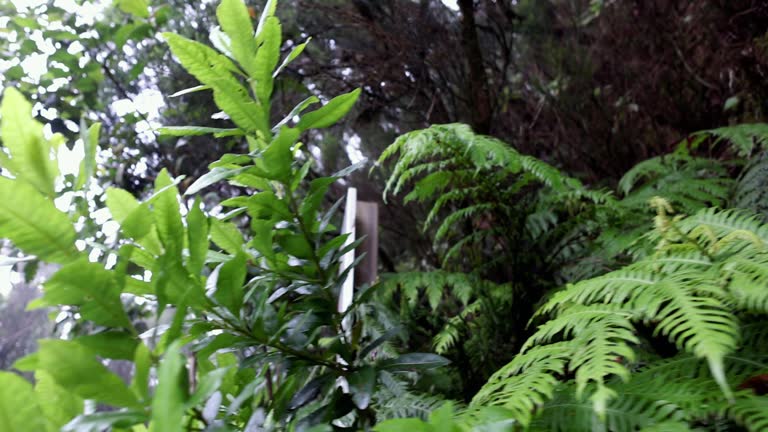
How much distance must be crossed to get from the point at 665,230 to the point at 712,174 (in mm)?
1024

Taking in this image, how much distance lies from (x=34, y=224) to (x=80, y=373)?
0.15 m

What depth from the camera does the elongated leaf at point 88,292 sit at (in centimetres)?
49

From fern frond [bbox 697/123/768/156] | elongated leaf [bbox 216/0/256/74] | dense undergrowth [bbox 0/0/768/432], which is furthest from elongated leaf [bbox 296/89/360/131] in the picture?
fern frond [bbox 697/123/768/156]

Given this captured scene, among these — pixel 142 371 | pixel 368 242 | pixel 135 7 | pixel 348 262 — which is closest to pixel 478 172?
pixel 368 242

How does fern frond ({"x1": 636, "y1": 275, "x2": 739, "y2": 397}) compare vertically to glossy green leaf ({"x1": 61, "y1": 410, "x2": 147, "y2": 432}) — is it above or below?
above

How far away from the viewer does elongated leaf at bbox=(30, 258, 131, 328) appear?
49 cm

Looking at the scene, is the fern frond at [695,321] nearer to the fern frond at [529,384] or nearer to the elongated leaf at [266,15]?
the fern frond at [529,384]

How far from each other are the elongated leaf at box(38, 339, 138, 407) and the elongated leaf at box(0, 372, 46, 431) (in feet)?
0.07

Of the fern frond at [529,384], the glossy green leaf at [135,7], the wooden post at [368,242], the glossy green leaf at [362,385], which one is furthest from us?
the glossy green leaf at [135,7]

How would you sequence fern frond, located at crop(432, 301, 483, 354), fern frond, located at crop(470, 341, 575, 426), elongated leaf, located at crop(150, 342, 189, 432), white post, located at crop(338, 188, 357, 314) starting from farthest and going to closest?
fern frond, located at crop(432, 301, 483, 354) → white post, located at crop(338, 188, 357, 314) → fern frond, located at crop(470, 341, 575, 426) → elongated leaf, located at crop(150, 342, 189, 432)

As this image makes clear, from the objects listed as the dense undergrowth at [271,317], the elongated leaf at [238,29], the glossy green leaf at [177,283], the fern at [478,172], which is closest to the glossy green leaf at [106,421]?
the dense undergrowth at [271,317]

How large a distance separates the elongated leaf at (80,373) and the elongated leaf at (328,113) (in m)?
0.37

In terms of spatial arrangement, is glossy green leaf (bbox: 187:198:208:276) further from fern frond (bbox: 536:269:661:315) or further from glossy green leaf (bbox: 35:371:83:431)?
fern frond (bbox: 536:269:661:315)

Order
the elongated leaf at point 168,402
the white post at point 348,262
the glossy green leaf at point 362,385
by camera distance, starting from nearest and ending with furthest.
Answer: the elongated leaf at point 168,402 → the glossy green leaf at point 362,385 → the white post at point 348,262
